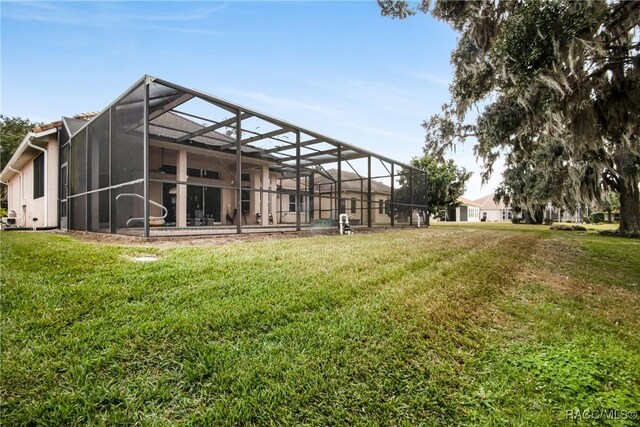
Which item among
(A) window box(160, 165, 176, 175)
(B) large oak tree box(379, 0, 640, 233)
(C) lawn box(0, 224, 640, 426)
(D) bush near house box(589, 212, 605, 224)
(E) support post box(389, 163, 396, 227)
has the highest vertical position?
(B) large oak tree box(379, 0, 640, 233)

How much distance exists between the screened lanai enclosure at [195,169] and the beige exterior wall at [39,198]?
1.81ft

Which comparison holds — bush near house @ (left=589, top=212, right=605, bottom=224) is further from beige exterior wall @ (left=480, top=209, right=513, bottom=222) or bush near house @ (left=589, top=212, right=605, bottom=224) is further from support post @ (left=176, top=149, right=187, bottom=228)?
support post @ (left=176, top=149, right=187, bottom=228)

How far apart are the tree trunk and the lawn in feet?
43.3

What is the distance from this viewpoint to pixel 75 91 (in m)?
10.9

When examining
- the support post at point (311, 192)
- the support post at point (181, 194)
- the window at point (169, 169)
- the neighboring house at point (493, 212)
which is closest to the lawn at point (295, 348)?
the support post at point (181, 194)

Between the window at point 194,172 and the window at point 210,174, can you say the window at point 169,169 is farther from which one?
the window at point 210,174

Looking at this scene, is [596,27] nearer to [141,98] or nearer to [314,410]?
[314,410]

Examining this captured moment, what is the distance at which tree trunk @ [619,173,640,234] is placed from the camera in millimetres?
12359

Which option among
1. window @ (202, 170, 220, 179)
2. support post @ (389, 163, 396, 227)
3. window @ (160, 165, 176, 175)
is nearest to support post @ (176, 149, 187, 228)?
window @ (160, 165, 176, 175)

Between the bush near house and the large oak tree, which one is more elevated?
the large oak tree

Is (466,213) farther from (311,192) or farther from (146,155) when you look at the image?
(146,155)

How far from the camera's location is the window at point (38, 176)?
468 inches

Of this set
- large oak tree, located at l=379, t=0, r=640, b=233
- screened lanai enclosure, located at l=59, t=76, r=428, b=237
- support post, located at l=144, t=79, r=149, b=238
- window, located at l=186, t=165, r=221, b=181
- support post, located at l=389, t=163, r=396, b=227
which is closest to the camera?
large oak tree, located at l=379, t=0, r=640, b=233

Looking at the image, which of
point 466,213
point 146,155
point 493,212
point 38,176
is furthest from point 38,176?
point 493,212
